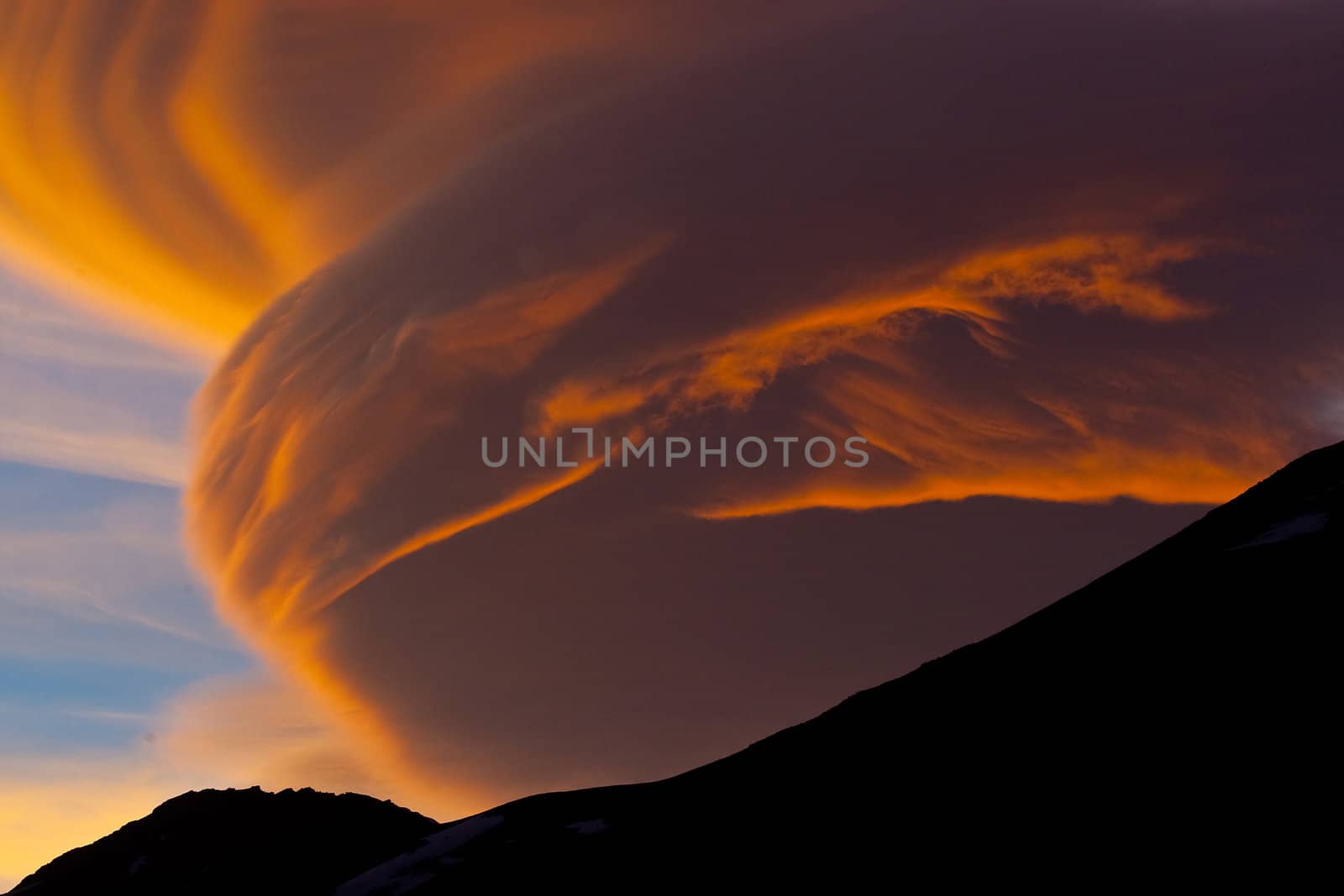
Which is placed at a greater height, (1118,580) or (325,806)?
(325,806)

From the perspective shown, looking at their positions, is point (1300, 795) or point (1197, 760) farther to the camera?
point (1197, 760)

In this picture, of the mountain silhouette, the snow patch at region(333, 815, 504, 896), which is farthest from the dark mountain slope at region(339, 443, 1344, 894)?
the snow patch at region(333, 815, 504, 896)

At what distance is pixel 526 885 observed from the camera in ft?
225

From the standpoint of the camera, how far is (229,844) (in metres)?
160

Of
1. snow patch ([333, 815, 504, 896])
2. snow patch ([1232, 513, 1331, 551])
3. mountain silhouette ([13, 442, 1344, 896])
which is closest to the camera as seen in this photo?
mountain silhouette ([13, 442, 1344, 896])

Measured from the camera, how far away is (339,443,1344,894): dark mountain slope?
136ft

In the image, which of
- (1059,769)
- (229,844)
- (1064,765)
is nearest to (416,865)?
(1059,769)

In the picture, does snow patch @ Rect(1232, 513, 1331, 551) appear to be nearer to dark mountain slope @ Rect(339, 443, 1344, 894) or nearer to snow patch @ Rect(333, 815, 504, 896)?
dark mountain slope @ Rect(339, 443, 1344, 894)

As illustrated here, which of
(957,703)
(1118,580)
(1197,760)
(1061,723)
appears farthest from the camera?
(1118,580)

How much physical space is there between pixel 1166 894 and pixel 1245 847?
134 inches

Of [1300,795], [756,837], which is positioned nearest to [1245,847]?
[1300,795]

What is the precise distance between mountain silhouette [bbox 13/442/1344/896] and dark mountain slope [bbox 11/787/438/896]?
63995 millimetres

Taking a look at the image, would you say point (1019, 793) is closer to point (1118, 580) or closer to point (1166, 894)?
point (1166, 894)

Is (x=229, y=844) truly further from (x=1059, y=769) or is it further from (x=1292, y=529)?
(x=1292, y=529)
